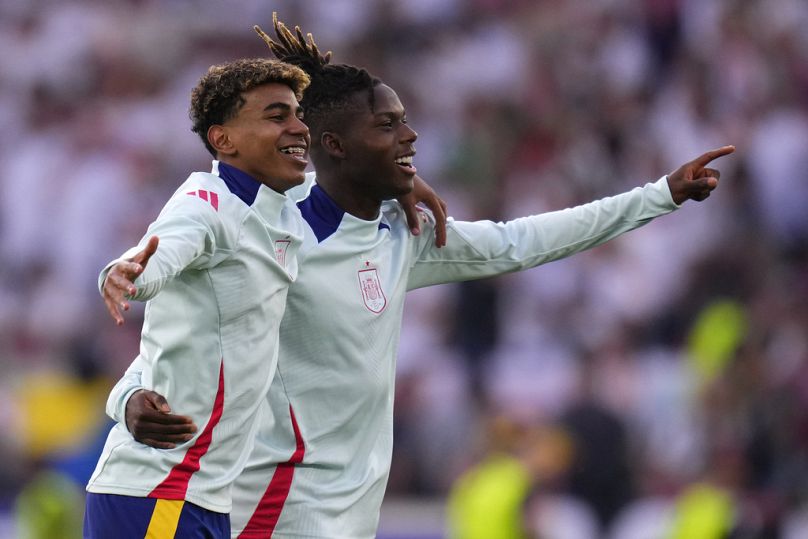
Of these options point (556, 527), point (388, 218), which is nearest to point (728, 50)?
point (556, 527)

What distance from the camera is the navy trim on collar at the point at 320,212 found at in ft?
15.6

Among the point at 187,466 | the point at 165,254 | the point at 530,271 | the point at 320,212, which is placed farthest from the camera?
the point at 530,271

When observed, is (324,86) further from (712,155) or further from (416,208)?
(712,155)

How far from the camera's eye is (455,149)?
1089 cm

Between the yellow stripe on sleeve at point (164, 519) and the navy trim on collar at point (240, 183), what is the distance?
810 millimetres

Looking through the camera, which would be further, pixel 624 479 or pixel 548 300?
pixel 548 300

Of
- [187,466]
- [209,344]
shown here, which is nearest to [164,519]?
[187,466]

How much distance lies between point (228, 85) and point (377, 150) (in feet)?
2.10

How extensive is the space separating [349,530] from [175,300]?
3.56ft

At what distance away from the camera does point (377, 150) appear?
4797 millimetres

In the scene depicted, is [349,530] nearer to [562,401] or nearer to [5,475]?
[562,401]

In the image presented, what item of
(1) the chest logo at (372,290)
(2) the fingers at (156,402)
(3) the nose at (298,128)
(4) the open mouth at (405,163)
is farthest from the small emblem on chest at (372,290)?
(2) the fingers at (156,402)

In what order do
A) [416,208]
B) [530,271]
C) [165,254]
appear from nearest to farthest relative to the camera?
[165,254] → [416,208] → [530,271]

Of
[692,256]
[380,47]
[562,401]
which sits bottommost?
[562,401]
